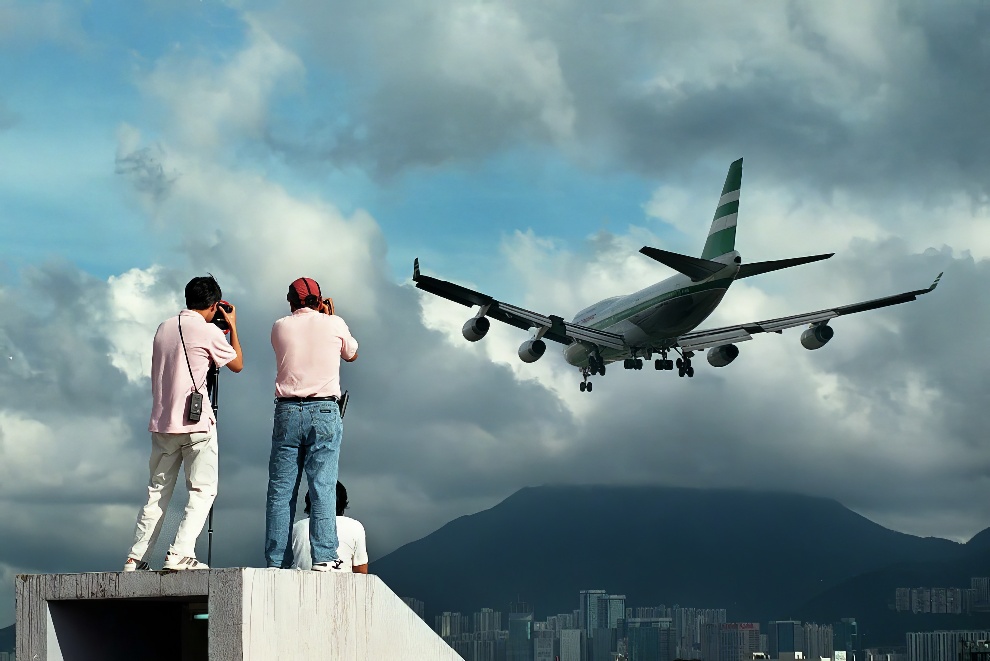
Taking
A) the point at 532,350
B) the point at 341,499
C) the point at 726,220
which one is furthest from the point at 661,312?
the point at 341,499

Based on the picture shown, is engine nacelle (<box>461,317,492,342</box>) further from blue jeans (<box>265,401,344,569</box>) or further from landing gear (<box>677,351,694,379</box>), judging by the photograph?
blue jeans (<box>265,401,344,569</box>)

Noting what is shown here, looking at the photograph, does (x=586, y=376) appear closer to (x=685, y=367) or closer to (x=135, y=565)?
(x=685, y=367)

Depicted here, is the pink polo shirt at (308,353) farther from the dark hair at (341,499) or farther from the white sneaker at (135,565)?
the white sneaker at (135,565)

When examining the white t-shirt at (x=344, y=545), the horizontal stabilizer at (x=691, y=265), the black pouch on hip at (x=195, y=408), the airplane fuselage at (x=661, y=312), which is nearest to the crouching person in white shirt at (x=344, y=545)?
the white t-shirt at (x=344, y=545)

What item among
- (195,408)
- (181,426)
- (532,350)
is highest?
(532,350)

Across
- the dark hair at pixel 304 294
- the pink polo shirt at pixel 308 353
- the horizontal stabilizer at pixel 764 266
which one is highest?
the horizontal stabilizer at pixel 764 266
